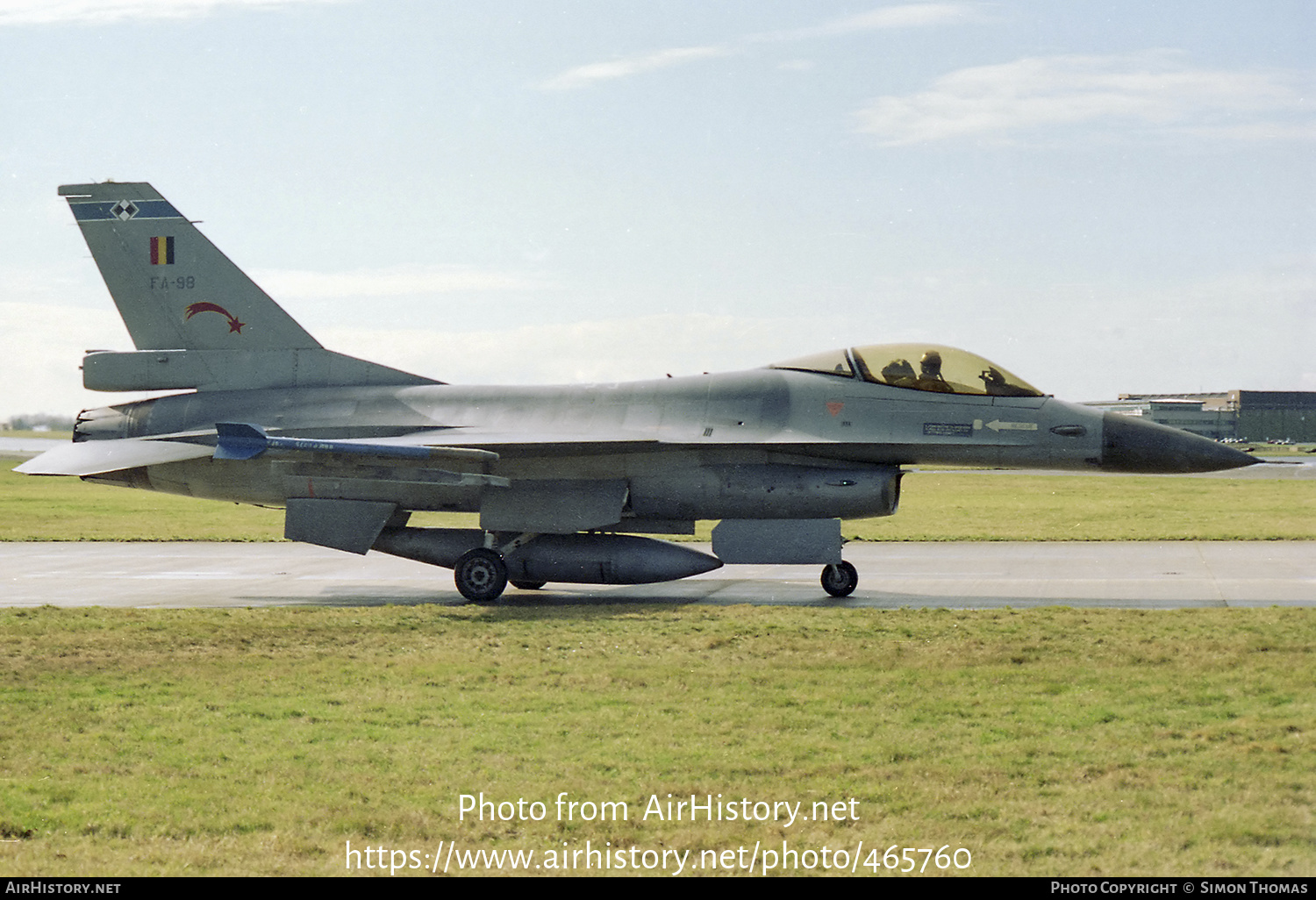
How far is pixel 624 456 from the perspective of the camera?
14680 millimetres

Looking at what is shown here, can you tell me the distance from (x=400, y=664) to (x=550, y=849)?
4.70 metres

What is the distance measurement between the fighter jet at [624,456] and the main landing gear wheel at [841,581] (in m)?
0.02

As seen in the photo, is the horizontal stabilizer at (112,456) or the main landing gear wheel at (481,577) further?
the horizontal stabilizer at (112,456)

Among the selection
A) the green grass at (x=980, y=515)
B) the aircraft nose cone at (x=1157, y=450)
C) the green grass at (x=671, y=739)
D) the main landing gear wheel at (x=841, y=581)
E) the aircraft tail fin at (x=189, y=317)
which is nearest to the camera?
the green grass at (x=671, y=739)

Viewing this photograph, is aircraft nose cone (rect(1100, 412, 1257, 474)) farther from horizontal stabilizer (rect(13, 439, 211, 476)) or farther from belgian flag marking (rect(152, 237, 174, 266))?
belgian flag marking (rect(152, 237, 174, 266))

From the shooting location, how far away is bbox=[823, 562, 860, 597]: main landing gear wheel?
47.4 ft

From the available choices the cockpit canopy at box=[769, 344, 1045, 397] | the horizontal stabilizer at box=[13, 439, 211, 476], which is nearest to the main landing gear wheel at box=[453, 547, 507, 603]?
the horizontal stabilizer at box=[13, 439, 211, 476]

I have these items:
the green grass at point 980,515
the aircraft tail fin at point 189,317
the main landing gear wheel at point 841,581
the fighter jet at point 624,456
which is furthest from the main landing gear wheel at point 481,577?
the green grass at point 980,515

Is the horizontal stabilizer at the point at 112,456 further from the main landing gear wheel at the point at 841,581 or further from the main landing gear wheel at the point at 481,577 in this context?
the main landing gear wheel at the point at 841,581

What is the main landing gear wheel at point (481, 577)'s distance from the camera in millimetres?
14320

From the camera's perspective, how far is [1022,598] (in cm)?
1370

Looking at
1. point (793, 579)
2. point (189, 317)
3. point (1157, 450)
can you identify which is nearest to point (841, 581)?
point (793, 579)

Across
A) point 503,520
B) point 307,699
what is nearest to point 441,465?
point 503,520

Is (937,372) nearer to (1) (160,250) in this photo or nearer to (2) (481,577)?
(2) (481,577)
